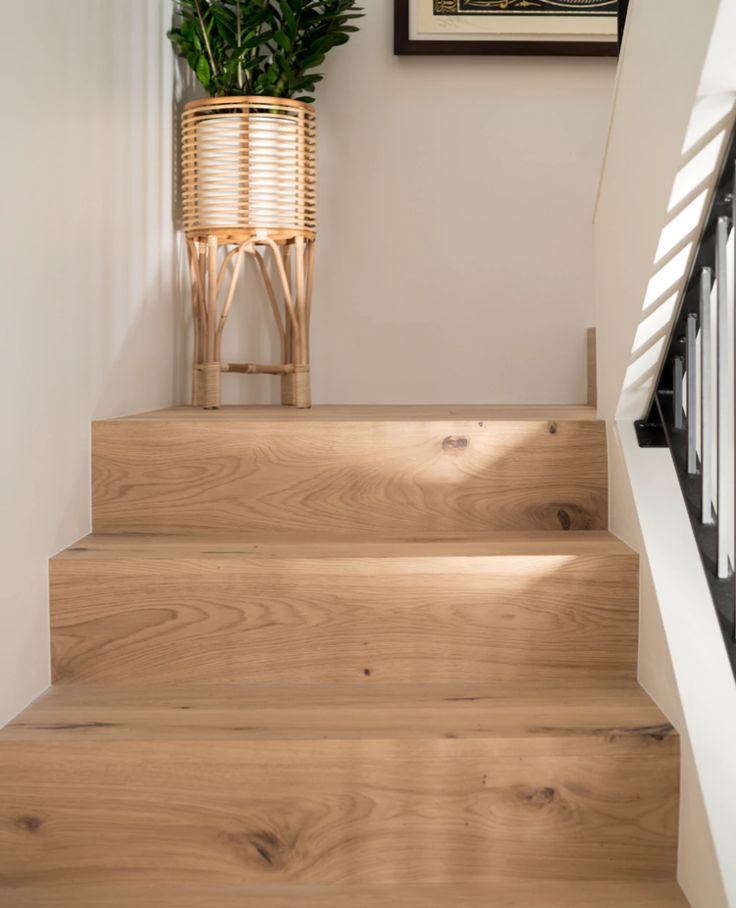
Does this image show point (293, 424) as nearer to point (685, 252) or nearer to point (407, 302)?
point (685, 252)

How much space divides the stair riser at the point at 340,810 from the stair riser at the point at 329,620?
240 mm

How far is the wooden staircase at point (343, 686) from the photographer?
1.29 meters

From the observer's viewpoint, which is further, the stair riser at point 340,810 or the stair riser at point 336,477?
the stair riser at point 336,477

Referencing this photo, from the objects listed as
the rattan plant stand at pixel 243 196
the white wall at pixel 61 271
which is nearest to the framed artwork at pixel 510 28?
the rattan plant stand at pixel 243 196

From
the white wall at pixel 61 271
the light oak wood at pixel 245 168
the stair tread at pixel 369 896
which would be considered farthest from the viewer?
the light oak wood at pixel 245 168

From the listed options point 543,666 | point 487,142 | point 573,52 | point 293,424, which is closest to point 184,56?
point 487,142

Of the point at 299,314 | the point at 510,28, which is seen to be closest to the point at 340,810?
the point at 299,314

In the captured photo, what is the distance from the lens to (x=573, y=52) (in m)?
2.88

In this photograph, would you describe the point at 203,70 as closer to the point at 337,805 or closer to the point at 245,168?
the point at 245,168

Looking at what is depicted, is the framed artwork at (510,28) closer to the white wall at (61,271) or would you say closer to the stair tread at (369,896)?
the white wall at (61,271)

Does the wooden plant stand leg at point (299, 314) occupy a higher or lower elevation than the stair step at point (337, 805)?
higher

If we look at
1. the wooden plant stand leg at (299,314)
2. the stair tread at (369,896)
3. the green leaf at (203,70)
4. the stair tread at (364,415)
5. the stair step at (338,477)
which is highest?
the green leaf at (203,70)

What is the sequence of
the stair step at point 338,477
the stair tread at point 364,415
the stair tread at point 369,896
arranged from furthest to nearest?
the stair tread at point 364,415, the stair step at point 338,477, the stair tread at point 369,896

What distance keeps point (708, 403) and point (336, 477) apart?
0.65 m
